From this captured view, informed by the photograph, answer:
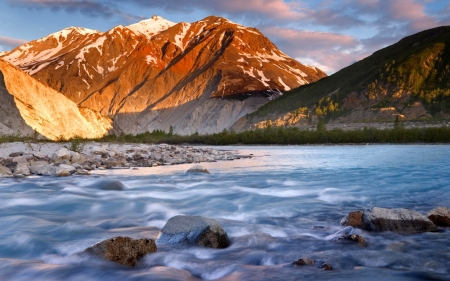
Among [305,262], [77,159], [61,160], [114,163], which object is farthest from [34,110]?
[305,262]

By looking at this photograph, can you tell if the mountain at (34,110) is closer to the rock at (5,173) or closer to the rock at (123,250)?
the rock at (5,173)

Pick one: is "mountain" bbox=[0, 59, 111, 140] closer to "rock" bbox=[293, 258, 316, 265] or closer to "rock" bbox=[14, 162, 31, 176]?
"rock" bbox=[14, 162, 31, 176]

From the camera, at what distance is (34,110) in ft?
195

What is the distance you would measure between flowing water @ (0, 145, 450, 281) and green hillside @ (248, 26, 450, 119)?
291ft

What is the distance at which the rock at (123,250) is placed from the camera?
5.75m

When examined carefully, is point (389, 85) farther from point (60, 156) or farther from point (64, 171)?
point (64, 171)

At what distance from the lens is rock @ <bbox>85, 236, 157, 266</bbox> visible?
5.75 meters

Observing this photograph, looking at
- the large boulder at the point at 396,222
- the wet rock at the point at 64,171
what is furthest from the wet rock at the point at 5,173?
the large boulder at the point at 396,222

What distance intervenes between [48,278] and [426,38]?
483ft

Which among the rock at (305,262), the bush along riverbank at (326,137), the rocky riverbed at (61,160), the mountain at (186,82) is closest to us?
the rock at (305,262)

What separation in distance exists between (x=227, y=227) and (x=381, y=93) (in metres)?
106

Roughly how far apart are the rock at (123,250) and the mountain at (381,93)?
90.4 meters

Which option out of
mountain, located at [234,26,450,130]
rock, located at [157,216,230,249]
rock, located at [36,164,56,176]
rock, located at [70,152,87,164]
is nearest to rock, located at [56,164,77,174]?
rock, located at [36,164,56,176]

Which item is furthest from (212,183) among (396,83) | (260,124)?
(396,83)
